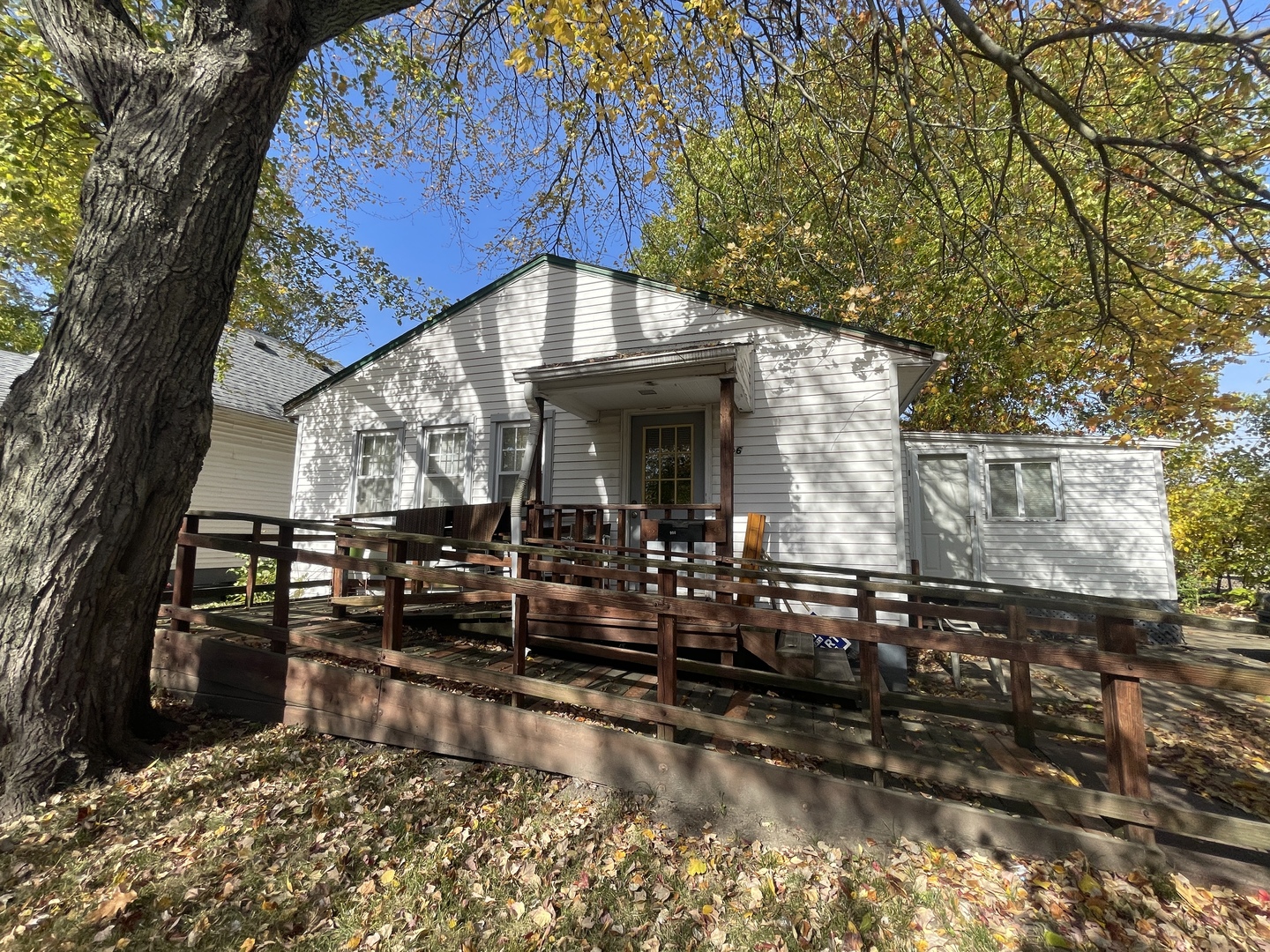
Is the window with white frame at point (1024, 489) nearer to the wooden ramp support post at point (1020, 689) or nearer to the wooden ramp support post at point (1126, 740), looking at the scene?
the wooden ramp support post at point (1020, 689)

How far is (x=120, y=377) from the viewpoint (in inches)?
125

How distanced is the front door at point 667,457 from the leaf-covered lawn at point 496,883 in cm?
466

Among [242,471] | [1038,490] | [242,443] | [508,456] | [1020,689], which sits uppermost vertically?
[242,443]

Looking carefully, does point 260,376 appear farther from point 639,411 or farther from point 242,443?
point 639,411

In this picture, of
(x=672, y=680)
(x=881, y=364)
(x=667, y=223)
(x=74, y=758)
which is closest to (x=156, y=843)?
(x=74, y=758)

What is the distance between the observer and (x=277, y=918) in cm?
240

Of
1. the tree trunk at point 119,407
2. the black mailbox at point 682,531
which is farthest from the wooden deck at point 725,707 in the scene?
the black mailbox at point 682,531

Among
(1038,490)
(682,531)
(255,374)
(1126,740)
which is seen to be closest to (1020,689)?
(1126,740)

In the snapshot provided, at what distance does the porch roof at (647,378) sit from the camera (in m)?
5.74

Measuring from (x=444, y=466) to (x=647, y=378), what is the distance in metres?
4.44

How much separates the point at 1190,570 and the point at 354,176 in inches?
850

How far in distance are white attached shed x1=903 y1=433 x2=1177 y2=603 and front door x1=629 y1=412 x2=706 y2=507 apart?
16.5 ft

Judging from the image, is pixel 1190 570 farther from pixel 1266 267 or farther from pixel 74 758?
pixel 74 758

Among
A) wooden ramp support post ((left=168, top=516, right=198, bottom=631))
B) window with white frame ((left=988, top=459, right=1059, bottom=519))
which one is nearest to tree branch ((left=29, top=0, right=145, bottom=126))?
wooden ramp support post ((left=168, top=516, right=198, bottom=631))
